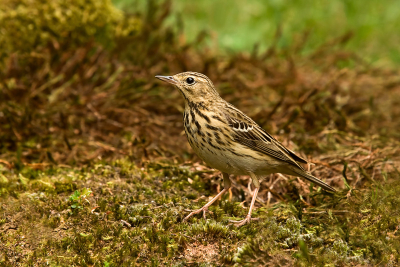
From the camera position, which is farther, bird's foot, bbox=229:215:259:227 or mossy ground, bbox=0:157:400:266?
bird's foot, bbox=229:215:259:227

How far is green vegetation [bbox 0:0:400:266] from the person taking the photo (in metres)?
4.01

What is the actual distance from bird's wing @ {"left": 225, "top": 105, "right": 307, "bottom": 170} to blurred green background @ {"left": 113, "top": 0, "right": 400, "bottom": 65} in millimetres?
6211

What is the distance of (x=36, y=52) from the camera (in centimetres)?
751

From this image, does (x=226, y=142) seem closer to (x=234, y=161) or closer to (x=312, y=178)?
(x=234, y=161)

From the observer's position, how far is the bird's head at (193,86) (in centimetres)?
507

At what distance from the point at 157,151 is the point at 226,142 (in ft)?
5.09

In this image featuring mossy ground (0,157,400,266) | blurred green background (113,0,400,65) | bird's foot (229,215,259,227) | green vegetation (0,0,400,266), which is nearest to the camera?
mossy ground (0,157,400,266)

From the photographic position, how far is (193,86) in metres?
5.10

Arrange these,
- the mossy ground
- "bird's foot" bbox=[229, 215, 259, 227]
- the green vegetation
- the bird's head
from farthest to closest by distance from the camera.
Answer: the bird's head → "bird's foot" bbox=[229, 215, 259, 227] → the green vegetation → the mossy ground

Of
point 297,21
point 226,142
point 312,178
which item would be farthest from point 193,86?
point 297,21

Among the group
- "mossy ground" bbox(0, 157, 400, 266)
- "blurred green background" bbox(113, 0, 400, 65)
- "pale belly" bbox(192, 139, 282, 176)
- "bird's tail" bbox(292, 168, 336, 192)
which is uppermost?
"blurred green background" bbox(113, 0, 400, 65)

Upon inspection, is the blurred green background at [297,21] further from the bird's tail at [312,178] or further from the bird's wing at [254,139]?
the bird's tail at [312,178]

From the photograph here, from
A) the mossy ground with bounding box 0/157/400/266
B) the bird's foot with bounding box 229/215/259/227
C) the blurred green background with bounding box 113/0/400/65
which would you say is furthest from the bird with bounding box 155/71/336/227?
the blurred green background with bounding box 113/0/400/65

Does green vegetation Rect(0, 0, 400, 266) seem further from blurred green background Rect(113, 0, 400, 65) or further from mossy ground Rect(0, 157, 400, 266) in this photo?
blurred green background Rect(113, 0, 400, 65)
